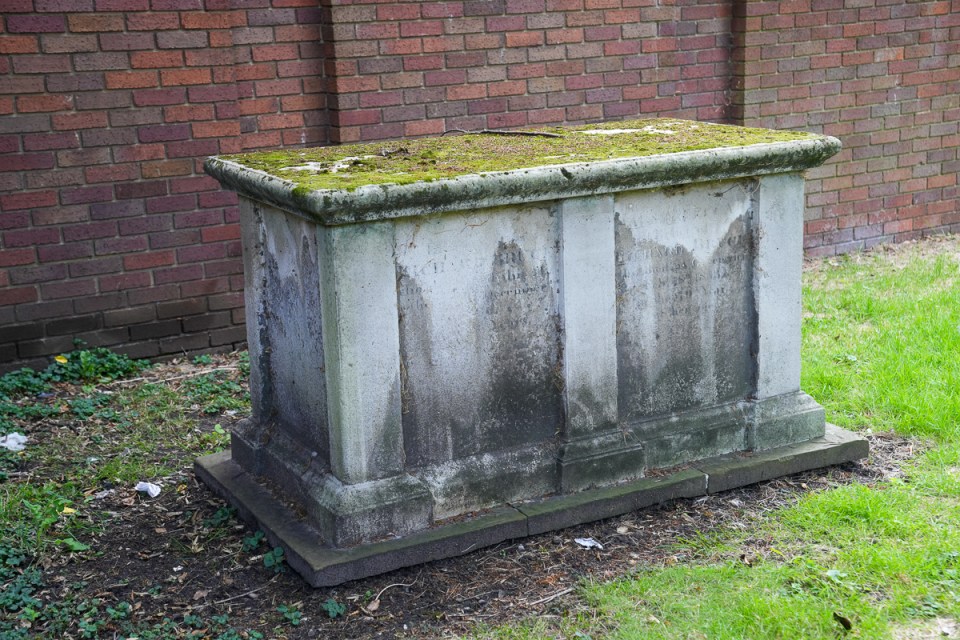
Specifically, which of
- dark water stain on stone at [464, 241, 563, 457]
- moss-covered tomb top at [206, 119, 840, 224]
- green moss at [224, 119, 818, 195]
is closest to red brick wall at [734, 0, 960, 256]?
green moss at [224, 119, 818, 195]

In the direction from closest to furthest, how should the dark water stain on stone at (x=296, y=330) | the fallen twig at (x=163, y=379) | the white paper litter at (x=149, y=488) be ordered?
A: the dark water stain on stone at (x=296, y=330) < the white paper litter at (x=149, y=488) < the fallen twig at (x=163, y=379)

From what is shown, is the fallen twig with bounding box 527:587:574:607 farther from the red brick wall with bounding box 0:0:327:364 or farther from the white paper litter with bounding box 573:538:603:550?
the red brick wall with bounding box 0:0:327:364

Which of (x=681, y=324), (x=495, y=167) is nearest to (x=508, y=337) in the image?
(x=495, y=167)

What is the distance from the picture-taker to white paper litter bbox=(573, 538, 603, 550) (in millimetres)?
3945

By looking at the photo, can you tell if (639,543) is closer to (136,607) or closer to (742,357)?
(742,357)

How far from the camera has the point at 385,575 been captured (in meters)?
3.76

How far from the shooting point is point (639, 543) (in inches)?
156

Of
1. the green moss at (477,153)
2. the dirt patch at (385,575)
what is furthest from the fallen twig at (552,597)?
the green moss at (477,153)

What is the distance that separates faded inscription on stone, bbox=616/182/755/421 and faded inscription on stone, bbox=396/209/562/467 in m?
0.33

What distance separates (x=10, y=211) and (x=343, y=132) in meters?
1.85

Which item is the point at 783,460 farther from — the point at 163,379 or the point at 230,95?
the point at 230,95

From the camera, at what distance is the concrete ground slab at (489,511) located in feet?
12.2

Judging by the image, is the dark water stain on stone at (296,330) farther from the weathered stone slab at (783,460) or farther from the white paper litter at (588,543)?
the weathered stone slab at (783,460)

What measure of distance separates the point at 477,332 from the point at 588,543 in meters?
0.86
